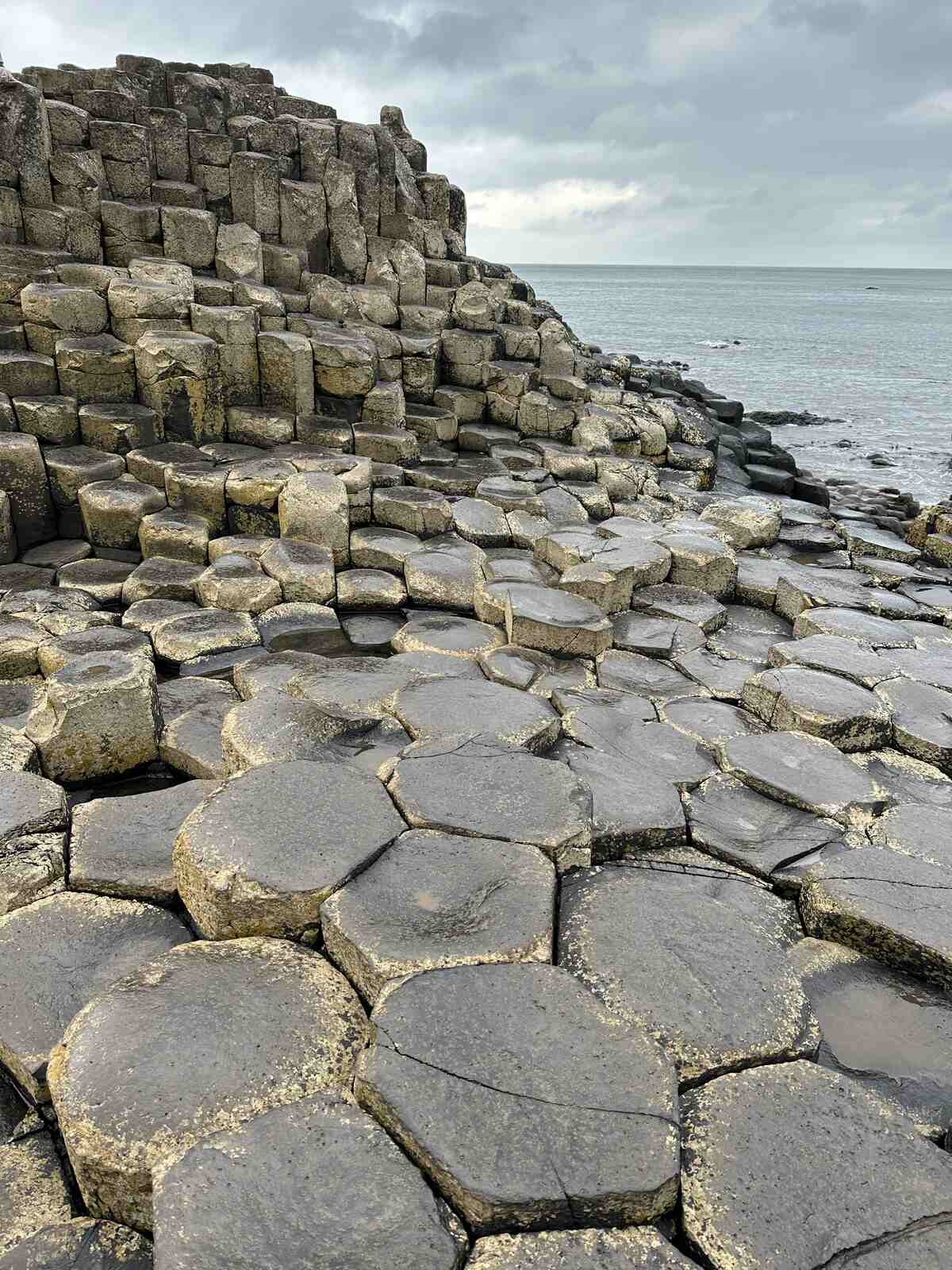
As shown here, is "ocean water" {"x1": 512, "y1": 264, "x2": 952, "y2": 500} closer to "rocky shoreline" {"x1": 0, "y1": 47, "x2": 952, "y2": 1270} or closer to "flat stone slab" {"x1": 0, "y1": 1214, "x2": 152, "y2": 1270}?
"rocky shoreline" {"x1": 0, "y1": 47, "x2": 952, "y2": 1270}

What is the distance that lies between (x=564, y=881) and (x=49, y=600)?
5.13 metres

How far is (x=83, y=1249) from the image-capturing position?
2104 mm

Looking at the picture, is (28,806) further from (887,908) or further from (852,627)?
(852,627)

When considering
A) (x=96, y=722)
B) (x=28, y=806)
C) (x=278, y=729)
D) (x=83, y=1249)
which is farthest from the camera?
(x=96, y=722)

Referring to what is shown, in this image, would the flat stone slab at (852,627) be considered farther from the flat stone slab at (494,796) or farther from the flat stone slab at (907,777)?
the flat stone slab at (494,796)

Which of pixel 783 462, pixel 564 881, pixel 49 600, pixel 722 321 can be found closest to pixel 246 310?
pixel 49 600

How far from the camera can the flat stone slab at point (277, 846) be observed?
9.35 ft

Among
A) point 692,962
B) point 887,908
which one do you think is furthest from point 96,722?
point 887,908

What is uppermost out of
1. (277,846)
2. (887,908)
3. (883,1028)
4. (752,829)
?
(277,846)

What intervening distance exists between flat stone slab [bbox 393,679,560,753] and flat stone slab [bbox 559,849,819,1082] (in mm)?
993

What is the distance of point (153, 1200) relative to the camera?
1.99 metres

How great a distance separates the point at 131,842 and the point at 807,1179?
291cm

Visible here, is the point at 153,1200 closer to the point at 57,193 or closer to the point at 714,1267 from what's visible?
the point at 714,1267

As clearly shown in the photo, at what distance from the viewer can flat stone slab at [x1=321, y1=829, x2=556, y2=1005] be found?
2684mm
